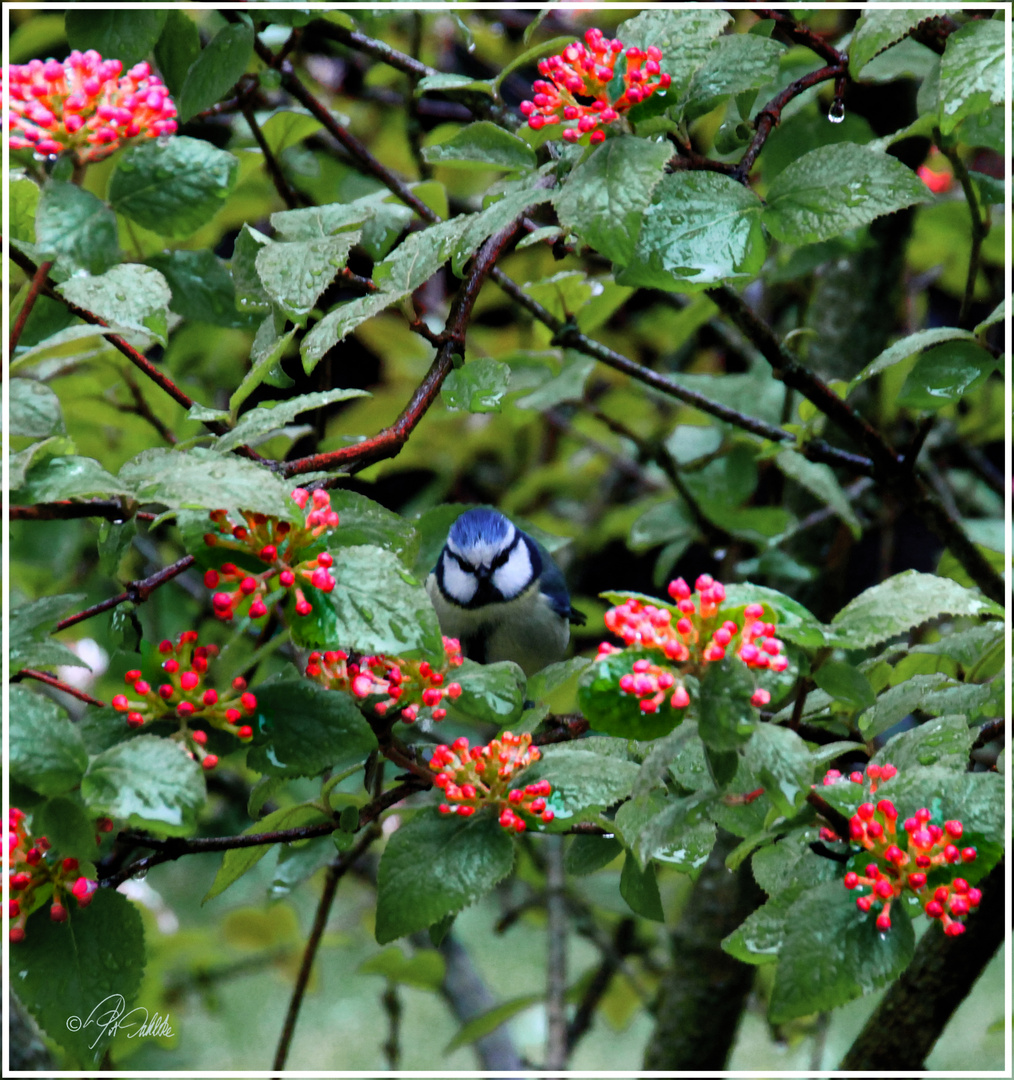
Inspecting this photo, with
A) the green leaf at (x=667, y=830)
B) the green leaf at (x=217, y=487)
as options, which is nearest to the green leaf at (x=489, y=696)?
the green leaf at (x=667, y=830)

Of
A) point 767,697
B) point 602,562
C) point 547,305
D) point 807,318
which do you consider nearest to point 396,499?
point 602,562

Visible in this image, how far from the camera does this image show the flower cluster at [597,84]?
0.91 m

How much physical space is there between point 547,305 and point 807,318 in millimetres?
774

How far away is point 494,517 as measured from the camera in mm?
2174

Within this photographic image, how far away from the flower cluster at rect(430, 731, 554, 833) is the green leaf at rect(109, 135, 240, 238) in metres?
0.54

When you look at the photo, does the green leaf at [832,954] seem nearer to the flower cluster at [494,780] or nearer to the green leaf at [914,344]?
the flower cluster at [494,780]

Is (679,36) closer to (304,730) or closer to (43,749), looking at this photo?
(304,730)

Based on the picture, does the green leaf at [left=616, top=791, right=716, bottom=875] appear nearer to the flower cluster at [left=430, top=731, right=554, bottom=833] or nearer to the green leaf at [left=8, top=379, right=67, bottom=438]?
the flower cluster at [left=430, top=731, right=554, bottom=833]

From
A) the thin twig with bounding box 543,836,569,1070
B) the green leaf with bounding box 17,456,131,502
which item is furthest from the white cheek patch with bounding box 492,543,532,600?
the green leaf with bounding box 17,456,131,502

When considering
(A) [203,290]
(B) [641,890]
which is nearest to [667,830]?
(B) [641,890]

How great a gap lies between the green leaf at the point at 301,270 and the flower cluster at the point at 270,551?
181 millimetres

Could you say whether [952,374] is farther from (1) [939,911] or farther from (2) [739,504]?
(2) [739,504]

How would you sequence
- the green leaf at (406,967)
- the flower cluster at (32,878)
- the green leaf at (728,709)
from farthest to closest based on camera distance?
the green leaf at (406,967)
the flower cluster at (32,878)
the green leaf at (728,709)

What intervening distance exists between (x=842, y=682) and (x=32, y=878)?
63 centimetres
